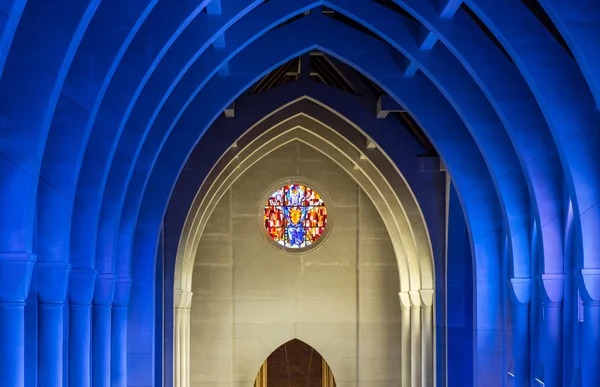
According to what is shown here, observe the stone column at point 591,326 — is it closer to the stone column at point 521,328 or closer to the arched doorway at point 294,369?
the stone column at point 521,328

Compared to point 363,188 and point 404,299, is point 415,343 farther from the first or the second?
point 363,188

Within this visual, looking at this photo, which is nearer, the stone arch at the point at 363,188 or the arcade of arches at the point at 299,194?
the arcade of arches at the point at 299,194

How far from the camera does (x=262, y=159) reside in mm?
33094

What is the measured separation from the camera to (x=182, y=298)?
27.9m

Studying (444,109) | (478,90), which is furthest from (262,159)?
(478,90)

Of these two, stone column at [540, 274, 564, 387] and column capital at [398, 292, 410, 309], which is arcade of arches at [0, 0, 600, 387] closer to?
stone column at [540, 274, 564, 387]

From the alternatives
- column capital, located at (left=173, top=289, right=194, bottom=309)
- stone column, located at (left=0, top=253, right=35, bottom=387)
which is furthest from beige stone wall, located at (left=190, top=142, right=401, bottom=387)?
stone column, located at (left=0, top=253, right=35, bottom=387)

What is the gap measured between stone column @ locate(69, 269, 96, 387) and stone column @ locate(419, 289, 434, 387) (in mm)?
13626

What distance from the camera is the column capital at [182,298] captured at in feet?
88.3

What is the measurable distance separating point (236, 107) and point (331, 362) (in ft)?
38.1

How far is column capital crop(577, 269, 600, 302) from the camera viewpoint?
43.3 ft

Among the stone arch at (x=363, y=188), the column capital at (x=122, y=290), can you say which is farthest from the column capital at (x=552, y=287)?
the stone arch at (x=363, y=188)

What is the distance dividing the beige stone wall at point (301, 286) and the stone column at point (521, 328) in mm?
14215

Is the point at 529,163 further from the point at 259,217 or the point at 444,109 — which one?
the point at 259,217
